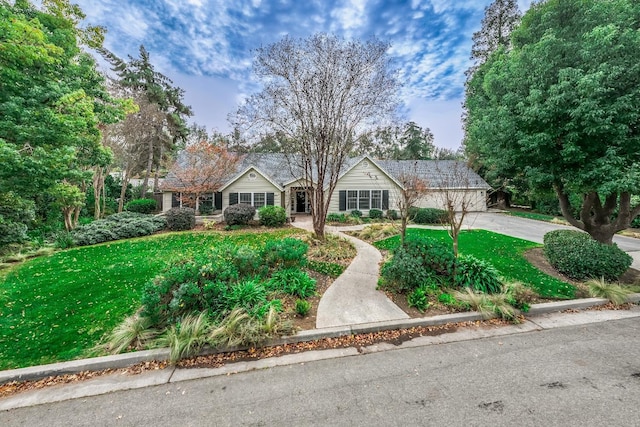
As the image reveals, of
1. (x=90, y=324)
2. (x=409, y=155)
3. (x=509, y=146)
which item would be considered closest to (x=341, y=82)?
(x=509, y=146)

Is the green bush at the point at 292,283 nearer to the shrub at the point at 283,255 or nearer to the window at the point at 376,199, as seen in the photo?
the shrub at the point at 283,255

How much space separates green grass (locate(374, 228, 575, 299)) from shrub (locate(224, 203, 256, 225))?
7351mm

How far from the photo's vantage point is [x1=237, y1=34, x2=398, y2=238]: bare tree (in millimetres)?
8367

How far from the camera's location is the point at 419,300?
4898mm

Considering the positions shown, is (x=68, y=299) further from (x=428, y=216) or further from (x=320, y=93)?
(x=428, y=216)

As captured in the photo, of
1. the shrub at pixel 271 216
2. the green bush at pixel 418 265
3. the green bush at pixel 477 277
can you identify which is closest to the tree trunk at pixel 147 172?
the shrub at pixel 271 216

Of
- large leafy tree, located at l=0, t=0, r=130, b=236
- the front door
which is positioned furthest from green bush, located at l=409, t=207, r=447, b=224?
large leafy tree, located at l=0, t=0, r=130, b=236

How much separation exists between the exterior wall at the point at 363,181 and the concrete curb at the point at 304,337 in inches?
524

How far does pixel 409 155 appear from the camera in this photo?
3731cm

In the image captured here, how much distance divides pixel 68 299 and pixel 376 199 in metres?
16.7

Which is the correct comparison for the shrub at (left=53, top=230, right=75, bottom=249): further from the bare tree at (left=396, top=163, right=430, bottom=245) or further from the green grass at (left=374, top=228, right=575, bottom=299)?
the bare tree at (left=396, top=163, right=430, bottom=245)

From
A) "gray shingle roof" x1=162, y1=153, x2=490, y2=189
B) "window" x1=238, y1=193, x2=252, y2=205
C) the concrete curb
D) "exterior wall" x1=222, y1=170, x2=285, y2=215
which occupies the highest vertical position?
"gray shingle roof" x1=162, y1=153, x2=490, y2=189

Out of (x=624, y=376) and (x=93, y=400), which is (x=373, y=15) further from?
(x=93, y=400)

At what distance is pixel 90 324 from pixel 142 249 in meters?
5.85
